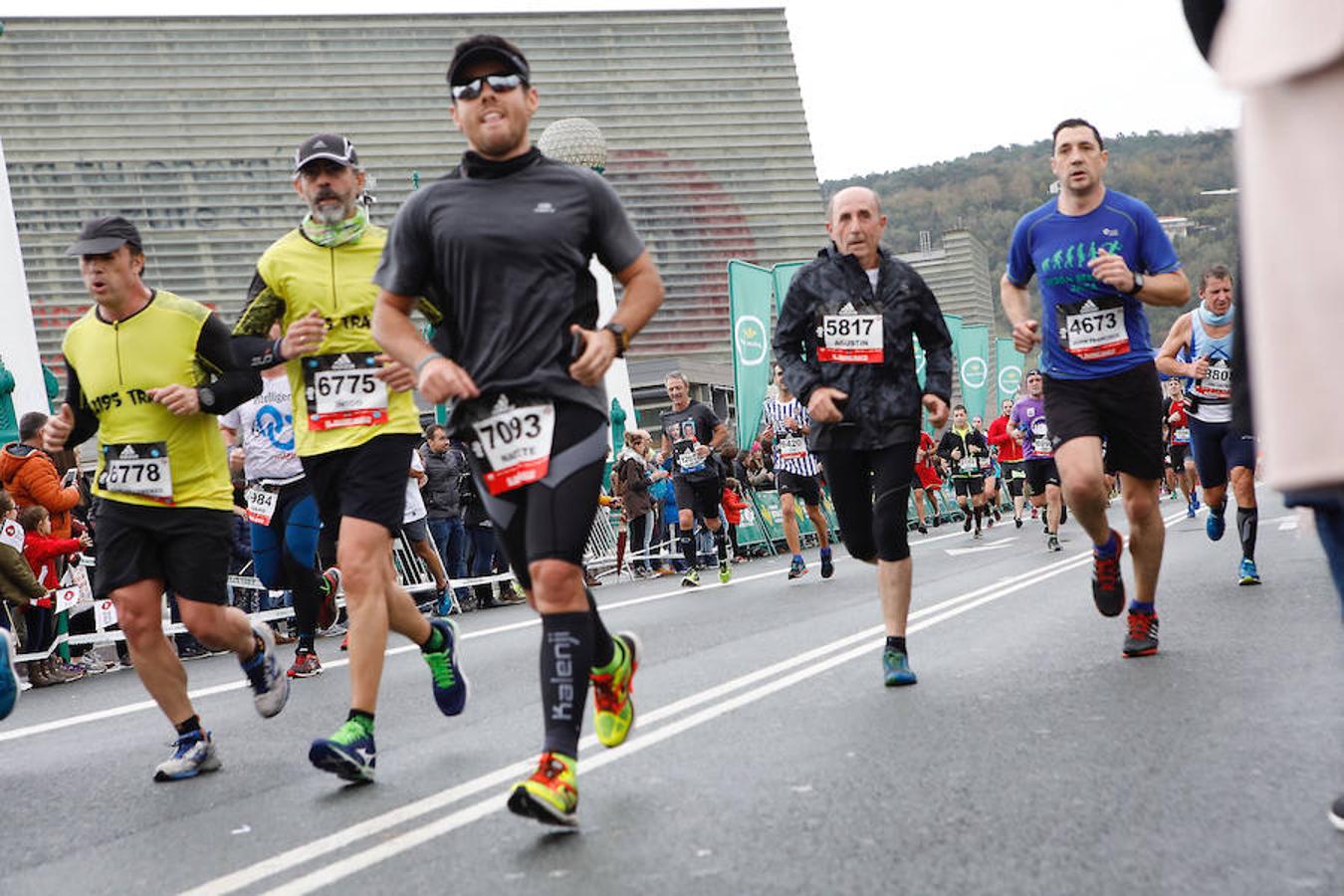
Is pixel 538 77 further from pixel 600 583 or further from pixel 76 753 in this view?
pixel 76 753

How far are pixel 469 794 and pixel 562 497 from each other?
1059 mm

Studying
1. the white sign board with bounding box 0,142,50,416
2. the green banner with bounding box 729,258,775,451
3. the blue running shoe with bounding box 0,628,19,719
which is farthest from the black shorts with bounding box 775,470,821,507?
the blue running shoe with bounding box 0,628,19,719

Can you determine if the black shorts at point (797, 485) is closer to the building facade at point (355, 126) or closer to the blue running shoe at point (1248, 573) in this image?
the blue running shoe at point (1248, 573)

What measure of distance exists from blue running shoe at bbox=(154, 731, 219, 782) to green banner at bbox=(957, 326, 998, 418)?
3614 cm

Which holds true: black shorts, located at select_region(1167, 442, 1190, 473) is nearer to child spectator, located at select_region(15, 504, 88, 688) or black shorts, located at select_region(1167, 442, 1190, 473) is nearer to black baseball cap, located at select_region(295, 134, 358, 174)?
child spectator, located at select_region(15, 504, 88, 688)

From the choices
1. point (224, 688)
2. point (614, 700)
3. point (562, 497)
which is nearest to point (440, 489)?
point (224, 688)

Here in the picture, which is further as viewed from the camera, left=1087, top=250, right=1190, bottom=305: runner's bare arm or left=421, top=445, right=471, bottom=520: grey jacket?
left=421, top=445, right=471, bottom=520: grey jacket

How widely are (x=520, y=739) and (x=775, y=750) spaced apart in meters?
1.18

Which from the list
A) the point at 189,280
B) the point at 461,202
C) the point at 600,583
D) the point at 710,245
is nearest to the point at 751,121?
the point at 710,245

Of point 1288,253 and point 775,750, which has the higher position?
point 1288,253

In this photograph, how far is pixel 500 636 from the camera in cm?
1179

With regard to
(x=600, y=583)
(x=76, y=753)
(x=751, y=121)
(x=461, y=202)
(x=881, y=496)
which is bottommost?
(x=600, y=583)

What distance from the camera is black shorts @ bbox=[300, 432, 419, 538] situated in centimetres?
612

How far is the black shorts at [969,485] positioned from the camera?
25555mm
